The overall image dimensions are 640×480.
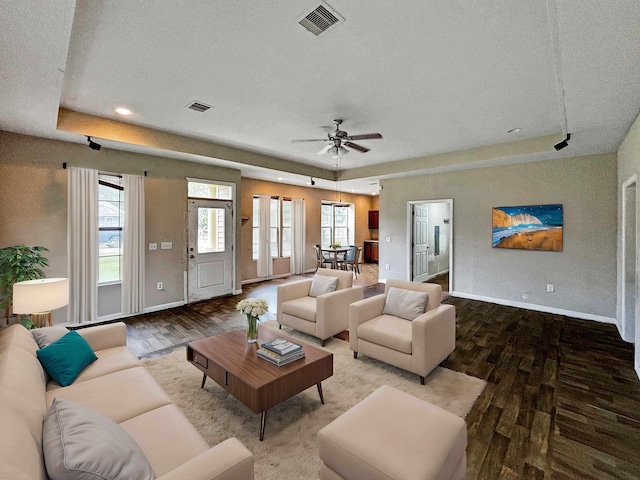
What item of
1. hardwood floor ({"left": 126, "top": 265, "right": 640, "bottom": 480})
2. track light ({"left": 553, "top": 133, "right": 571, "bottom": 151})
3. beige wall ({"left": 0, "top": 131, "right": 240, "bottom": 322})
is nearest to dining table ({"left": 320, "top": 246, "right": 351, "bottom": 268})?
hardwood floor ({"left": 126, "top": 265, "right": 640, "bottom": 480})

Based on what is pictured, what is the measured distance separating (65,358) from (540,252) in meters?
6.58

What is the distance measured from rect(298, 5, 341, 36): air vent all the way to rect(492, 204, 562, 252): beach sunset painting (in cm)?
492

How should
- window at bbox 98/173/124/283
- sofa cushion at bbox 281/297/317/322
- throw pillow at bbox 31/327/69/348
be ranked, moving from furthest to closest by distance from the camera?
1. window at bbox 98/173/124/283
2. sofa cushion at bbox 281/297/317/322
3. throw pillow at bbox 31/327/69/348

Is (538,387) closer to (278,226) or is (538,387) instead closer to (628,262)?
(628,262)

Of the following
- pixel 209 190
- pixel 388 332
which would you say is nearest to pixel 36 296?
pixel 388 332

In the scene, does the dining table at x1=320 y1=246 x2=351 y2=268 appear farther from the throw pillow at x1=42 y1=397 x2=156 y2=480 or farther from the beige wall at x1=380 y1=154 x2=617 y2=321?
the throw pillow at x1=42 y1=397 x2=156 y2=480

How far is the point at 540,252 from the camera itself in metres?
5.21

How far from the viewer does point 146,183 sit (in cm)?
502

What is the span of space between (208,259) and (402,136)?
4348 millimetres

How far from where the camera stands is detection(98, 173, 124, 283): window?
463 centimetres

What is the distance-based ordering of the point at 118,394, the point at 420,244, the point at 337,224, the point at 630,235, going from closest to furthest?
1. the point at 118,394
2. the point at 630,235
3. the point at 420,244
4. the point at 337,224

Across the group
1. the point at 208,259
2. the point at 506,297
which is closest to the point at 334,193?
the point at 208,259

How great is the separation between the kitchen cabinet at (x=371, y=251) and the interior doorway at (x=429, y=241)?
2823 mm

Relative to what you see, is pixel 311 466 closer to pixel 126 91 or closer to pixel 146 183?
pixel 126 91
